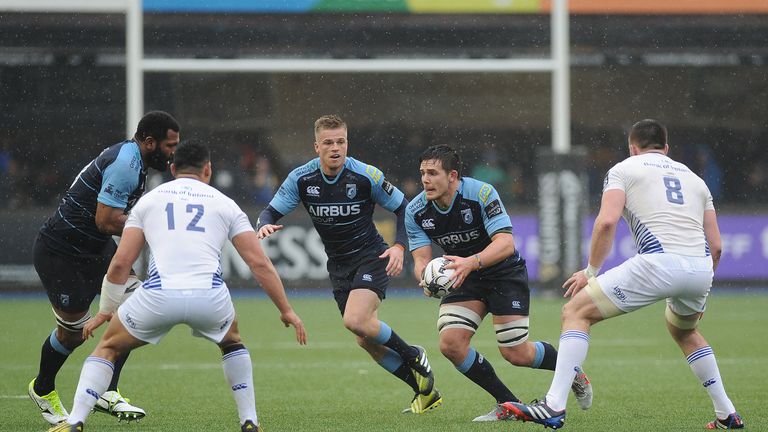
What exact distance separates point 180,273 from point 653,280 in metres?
2.78

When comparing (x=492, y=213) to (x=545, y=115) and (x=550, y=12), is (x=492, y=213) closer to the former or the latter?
(x=550, y=12)

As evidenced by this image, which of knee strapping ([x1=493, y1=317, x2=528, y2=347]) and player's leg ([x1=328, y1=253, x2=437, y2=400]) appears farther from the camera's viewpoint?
player's leg ([x1=328, y1=253, x2=437, y2=400])

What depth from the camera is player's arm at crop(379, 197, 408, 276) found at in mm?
8586

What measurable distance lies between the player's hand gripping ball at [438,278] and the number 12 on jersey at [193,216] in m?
1.88

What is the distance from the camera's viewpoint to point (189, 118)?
22906 millimetres

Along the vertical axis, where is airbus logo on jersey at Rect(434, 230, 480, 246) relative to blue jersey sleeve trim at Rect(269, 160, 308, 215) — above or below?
below

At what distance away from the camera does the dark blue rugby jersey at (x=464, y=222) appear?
27.3ft

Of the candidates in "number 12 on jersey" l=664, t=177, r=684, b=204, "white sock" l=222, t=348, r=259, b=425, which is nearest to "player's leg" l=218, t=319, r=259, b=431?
"white sock" l=222, t=348, r=259, b=425

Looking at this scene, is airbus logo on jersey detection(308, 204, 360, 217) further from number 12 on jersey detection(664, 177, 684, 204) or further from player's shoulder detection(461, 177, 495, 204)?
number 12 on jersey detection(664, 177, 684, 204)

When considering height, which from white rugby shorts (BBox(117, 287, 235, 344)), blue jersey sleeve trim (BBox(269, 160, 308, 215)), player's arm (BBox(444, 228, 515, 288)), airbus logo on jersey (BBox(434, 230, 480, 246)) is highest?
blue jersey sleeve trim (BBox(269, 160, 308, 215))

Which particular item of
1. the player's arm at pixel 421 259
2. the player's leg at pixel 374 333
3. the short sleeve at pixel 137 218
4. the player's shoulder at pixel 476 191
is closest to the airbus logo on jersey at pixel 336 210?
the player's leg at pixel 374 333

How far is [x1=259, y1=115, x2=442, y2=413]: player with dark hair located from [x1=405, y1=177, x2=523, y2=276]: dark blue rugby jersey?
31 cm

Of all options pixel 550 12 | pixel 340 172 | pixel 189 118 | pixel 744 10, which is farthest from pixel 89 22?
pixel 340 172

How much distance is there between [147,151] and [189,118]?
1494 centimetres
